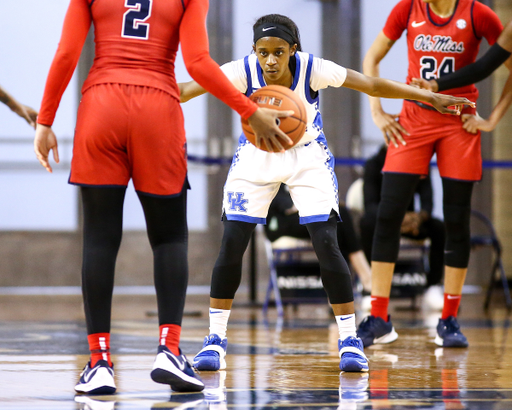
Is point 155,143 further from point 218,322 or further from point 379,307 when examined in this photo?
point 379,307

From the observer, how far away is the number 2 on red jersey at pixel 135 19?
1999mm

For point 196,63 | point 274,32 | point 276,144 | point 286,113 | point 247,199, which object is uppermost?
point 274,32

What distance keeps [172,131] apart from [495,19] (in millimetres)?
1897

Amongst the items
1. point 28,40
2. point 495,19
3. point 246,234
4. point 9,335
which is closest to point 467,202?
point 495,19

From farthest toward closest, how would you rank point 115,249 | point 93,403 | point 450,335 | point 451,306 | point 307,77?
point 451,306, point 450,335, point 307,77, point 115,249, point 93,403

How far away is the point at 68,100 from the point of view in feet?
25.1

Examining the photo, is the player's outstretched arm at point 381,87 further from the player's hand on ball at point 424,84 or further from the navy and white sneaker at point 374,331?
the navy and white sneaker at point 374,331

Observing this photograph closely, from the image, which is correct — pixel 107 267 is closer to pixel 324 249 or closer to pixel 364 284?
pixel 324 249

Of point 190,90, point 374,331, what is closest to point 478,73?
point 374,331

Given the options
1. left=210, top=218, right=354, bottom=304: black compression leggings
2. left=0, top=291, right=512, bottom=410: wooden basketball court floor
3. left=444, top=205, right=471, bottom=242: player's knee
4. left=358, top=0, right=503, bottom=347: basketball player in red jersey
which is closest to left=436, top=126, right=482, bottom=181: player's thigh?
left=358, top=0, right=503, bottom=347: basketball player in red jersey

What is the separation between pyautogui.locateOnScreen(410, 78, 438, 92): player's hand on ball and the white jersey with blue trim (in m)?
0.61

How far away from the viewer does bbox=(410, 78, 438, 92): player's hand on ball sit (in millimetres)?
2990

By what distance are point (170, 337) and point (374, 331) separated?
137 cm

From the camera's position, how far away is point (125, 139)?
1.99 metres
